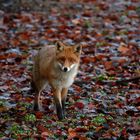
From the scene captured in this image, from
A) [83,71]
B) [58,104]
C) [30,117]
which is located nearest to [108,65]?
[83,71]

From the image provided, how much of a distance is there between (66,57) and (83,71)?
386cm

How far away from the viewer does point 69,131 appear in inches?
318

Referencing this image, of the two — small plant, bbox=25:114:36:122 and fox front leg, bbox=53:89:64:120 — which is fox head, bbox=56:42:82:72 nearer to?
fox front leg, bbox=53:89:64:120

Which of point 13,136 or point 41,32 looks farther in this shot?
point 41,32

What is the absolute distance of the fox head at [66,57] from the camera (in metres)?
8.86

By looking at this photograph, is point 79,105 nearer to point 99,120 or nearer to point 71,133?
point 99,120

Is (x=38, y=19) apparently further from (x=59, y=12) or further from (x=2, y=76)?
(x=2, y=76)

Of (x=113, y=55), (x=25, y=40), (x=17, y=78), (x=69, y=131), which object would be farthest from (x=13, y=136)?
(x=25, y=40)

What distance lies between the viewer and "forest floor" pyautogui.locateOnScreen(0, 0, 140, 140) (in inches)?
324

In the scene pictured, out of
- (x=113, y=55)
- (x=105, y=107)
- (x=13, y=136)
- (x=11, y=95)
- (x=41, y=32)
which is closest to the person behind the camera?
(x=13, y=136)

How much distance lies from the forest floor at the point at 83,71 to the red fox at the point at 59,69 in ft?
1.31

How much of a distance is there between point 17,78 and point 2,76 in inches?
16.7

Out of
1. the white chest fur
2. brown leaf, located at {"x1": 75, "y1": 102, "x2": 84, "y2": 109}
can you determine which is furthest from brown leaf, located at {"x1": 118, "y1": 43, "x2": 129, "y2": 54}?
the white chest fur

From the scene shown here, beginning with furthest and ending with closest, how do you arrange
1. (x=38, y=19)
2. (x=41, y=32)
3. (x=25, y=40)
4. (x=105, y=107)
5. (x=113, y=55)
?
(x=38, y=19), (x=41, y=32), (x=25, y=40), (x=113, y=55), (x=105, y=107)
